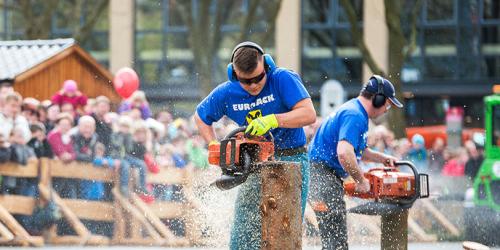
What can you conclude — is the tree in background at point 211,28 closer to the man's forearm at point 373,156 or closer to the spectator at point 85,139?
the spectator at point 85,139

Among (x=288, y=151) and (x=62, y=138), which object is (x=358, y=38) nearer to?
(x=62, y=138)

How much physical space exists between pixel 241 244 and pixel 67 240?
253 inches

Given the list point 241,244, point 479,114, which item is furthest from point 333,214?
point 479,114

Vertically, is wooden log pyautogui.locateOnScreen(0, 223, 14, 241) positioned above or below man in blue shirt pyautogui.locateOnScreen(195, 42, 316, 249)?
below

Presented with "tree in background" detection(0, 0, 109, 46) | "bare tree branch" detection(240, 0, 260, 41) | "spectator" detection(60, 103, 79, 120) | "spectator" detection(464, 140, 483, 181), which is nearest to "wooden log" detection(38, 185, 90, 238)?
"spectator" detection(60, 103, 79, 120)

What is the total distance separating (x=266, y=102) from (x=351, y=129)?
1.09m

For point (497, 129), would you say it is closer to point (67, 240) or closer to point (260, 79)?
point (67, 240)

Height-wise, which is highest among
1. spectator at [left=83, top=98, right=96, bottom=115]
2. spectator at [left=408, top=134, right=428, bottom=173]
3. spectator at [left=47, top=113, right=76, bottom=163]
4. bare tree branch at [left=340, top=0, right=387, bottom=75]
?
bare tree branch at [left=340, top=0, right=387, bottom=75]

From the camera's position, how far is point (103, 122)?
15883 millimetres

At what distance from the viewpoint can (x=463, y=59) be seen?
36.0 m

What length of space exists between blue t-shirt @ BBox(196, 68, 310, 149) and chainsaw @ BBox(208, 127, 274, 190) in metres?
0.46

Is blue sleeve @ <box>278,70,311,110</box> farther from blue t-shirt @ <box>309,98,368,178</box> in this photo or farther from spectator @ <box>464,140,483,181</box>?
spectator @ <box>464,140,483,181</box>

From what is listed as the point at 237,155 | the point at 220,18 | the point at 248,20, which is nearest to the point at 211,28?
the point at 220,18

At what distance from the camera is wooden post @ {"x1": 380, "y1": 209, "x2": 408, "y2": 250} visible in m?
10.4
